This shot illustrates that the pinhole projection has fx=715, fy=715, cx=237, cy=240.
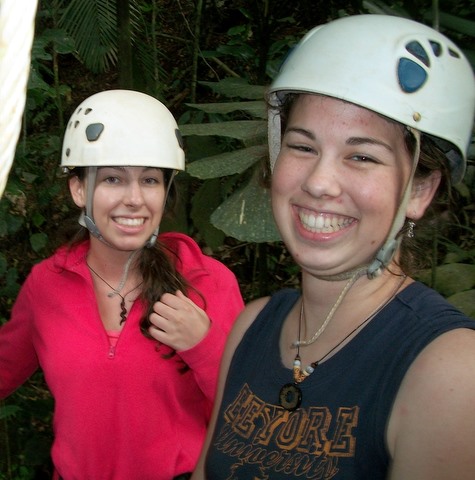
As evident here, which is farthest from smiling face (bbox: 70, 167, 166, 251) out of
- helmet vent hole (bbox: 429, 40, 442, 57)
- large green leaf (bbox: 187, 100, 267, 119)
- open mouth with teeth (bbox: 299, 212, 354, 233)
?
helmet vent hole (bbox: 429, 40, 442, 57)

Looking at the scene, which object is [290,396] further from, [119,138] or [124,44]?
[124,44]

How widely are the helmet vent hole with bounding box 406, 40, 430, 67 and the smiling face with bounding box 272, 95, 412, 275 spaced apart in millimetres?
141

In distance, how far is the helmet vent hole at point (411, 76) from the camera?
4.18ft

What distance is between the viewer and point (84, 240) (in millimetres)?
2262

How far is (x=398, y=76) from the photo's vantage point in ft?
4.24

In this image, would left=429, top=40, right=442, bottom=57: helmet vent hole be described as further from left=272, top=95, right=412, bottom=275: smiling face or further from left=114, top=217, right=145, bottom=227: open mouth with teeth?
left=114, top=217, right=145, bottom=227: open mouth with teeth

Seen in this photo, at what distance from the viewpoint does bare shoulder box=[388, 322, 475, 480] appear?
97 cm

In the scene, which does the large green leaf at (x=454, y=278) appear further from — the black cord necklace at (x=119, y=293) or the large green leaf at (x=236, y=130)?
the black cord necklace at (x=119, y=293)

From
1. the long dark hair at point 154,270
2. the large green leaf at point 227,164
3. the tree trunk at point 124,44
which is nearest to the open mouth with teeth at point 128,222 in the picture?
the long dark hair at point 154,270

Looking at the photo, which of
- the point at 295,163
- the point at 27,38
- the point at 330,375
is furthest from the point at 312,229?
the point at 27,38

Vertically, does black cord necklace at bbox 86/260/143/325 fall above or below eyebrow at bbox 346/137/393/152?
below

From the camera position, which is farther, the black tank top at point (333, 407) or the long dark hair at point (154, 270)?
the long dark hair at point (154, 270)

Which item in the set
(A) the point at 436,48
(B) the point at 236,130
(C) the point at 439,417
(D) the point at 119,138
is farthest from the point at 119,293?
(C) the point at 439,417

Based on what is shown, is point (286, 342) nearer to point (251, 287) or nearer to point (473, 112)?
point (473, 112)
